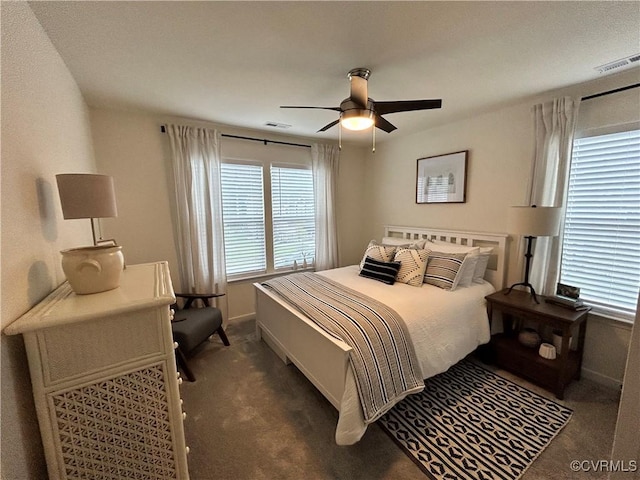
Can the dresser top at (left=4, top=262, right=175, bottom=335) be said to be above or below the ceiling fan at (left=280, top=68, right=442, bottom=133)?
below

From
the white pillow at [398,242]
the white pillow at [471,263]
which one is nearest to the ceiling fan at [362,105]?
the white pillow at [471,263]

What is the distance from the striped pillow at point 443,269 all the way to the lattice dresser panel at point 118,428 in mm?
2399

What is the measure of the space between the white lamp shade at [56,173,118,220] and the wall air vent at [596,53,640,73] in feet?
11.3

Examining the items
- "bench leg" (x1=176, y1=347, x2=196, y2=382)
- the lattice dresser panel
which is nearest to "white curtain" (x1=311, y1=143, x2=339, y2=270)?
"bench leg" (x1=176, y1=347, x2=196, y2=382)

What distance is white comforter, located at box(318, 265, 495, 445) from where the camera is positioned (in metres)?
1.56

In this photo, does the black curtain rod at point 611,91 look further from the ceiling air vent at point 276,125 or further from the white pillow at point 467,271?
the ceiling air vent at point 276,125

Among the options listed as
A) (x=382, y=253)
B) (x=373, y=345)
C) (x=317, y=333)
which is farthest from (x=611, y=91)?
(x=317, y=333)

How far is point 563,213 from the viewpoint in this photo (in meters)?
2.38

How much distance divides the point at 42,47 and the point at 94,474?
2.17m

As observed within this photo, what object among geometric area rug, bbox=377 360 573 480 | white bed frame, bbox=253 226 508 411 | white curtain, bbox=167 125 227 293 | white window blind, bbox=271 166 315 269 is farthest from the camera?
white window blind, bbox=271 166 315 269

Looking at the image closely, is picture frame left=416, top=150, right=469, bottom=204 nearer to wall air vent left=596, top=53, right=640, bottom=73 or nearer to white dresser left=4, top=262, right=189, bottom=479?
wall air vent left=596, top=53, right=640, bottom=73

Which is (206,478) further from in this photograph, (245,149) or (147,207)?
(245,149)

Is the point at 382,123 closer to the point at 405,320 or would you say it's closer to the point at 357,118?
the point at 357,118

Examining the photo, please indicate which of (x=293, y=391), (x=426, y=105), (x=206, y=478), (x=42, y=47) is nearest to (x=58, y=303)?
(x=206, y=478)
